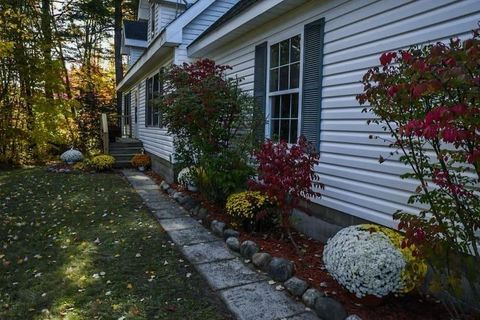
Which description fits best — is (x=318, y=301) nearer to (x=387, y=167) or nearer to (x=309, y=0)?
(x=387, y=167)

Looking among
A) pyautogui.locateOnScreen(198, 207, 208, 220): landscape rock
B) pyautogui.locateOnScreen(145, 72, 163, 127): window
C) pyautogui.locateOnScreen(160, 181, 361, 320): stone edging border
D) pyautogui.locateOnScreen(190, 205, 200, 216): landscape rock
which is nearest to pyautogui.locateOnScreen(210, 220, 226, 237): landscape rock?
pyautogui.locateOnScreen(160, 181, 361, 320): stone edging border

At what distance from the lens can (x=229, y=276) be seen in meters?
3.70

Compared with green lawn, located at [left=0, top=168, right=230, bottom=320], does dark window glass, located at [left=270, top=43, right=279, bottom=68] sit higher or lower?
higher

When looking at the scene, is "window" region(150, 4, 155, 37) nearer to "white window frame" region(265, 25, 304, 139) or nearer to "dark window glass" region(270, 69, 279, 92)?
"white window frame" region(265, 25, 304, 139)

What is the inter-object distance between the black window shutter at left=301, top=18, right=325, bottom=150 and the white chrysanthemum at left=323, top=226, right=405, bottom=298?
1.92m

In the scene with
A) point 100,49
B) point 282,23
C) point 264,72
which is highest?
point 100,49

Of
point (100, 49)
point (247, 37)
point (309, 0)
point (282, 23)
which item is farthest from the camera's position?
point (100, 49)

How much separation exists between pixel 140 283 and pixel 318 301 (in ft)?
5.68

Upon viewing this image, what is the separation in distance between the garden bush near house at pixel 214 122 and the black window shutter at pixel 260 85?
13 cm

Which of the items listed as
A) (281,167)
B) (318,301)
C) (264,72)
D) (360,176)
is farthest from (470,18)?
(264,72)

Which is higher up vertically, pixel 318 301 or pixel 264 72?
pixel 264 72

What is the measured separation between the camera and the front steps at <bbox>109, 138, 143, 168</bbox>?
496 inches

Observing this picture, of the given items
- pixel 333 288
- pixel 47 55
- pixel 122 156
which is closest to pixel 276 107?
pixel 333 288

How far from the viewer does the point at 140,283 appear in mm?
3596
